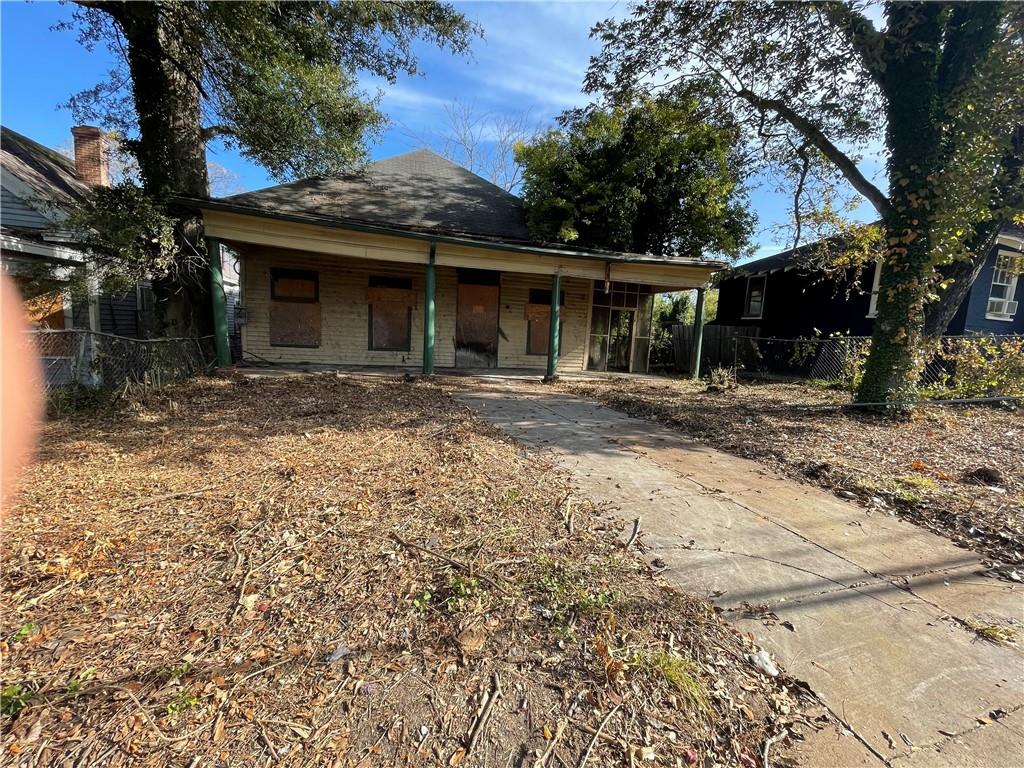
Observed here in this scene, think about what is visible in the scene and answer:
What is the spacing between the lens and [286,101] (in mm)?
8758

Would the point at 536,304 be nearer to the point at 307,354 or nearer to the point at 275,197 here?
the point at 307,354

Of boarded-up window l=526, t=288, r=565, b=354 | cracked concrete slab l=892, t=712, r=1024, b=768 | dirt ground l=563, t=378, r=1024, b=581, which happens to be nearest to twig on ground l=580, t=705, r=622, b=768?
cracked concrete slab l=892, t=712, r=1024, b=768

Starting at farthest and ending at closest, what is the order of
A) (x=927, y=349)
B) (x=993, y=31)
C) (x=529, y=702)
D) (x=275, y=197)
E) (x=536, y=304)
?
(x=536, y=304), (x=275, y=197), (x=927, y=349), (x=993, y=31), (x=529, y=702)

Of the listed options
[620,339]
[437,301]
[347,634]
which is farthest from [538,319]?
[347,634]

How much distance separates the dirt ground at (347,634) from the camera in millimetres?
1546

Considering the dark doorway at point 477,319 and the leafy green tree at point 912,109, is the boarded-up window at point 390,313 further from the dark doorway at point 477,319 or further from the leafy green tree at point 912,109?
the leafy green tree at point 912,109

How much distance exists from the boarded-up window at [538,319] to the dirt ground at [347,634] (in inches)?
375

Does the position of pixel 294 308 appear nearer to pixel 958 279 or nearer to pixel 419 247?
pixel 419 247

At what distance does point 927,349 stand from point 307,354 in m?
12.7

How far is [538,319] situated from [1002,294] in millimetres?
14967

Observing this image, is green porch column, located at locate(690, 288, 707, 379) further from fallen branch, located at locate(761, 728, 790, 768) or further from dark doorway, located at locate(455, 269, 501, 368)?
fallen branch, located at locate(761, 728, 790, 768)

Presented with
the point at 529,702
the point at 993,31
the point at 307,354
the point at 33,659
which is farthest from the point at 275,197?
the point at 993,31

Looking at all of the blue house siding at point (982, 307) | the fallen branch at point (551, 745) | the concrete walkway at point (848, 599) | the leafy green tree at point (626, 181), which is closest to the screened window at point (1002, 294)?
the blue house siding at point (982, 307)

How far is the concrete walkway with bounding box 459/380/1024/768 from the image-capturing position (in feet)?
5.63
